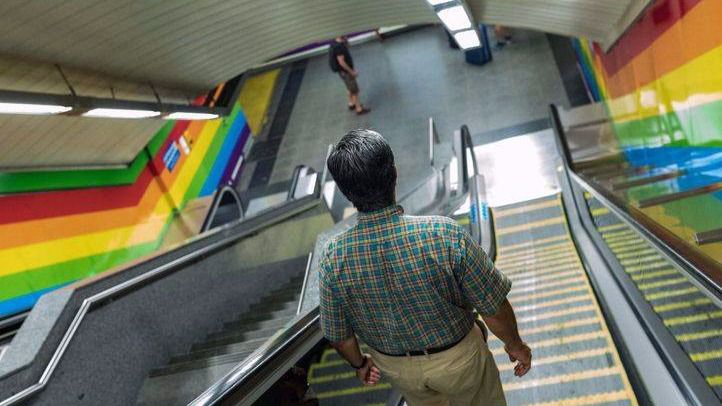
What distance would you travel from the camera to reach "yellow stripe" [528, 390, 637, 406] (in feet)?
9.12

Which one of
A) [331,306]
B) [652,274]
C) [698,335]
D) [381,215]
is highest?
[381,215]

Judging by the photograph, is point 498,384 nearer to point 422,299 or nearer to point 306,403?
point 422,299

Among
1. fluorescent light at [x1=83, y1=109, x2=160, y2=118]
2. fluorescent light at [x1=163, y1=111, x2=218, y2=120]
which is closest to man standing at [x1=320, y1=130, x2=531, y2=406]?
fluorescent light at [x1=83, y1=109, x2=160, y2=118]

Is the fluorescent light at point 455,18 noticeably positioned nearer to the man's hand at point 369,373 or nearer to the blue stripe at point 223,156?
the man's hand at point 369,373

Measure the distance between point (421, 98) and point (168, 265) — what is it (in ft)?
28.1

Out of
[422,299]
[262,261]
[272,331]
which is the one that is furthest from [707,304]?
[262,261]

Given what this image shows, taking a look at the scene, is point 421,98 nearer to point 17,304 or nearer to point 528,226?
point 528,226

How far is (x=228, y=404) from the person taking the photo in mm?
2102

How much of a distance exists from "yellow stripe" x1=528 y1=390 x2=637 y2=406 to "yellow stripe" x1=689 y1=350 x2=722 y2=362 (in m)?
0.43

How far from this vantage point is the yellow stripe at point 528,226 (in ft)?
20.5

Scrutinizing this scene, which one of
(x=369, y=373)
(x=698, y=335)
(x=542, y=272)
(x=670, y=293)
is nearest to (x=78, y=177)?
(x=542, y=272)

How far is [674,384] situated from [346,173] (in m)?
1.53

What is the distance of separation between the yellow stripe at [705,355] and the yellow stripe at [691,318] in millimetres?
116

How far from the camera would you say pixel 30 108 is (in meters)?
4.53
